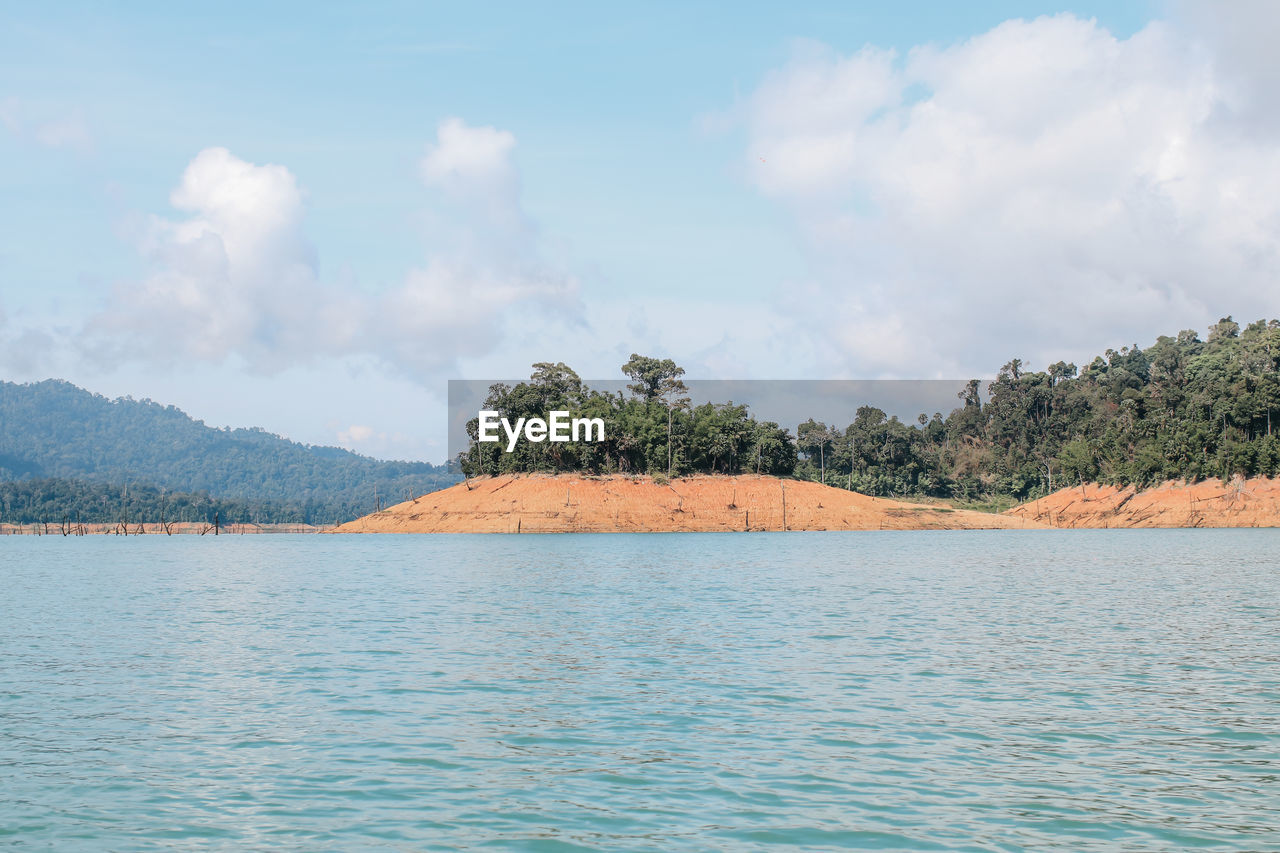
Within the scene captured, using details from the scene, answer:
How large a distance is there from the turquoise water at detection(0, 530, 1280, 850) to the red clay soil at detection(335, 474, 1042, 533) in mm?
122430

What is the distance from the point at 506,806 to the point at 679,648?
682 inches

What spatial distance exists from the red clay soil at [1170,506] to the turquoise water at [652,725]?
422ft

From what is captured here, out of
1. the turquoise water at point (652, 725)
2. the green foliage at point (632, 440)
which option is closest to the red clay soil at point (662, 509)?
the green foliage at point (632, 440)

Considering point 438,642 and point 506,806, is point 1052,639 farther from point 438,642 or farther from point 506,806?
point 506,806

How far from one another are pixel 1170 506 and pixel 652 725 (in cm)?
16956

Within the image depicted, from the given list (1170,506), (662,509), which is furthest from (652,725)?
(1170,506)

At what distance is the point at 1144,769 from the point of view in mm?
17875

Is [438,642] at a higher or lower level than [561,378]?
lower

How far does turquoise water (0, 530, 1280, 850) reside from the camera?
15250 mm

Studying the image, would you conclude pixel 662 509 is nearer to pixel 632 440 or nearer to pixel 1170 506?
pixel 632 440

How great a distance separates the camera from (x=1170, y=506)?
16788 centimetres

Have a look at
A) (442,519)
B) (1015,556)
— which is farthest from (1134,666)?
(442,519)

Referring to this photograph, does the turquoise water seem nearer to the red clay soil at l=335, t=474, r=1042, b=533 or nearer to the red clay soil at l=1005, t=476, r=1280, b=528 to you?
A: the red clay soil at l=335, t=474, r=1042, b=533

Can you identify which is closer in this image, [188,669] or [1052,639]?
[188,669]
